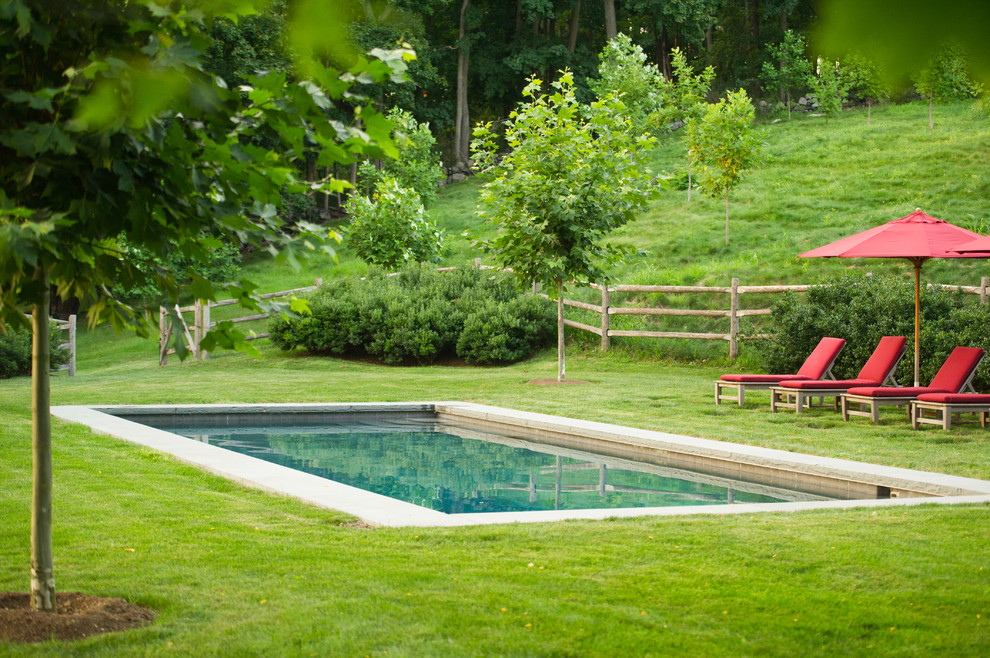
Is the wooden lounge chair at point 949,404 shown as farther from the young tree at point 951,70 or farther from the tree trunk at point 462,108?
the tree trunk at point 462,108

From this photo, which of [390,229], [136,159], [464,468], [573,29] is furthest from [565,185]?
[573,29]

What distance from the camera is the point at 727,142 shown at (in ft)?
82.1

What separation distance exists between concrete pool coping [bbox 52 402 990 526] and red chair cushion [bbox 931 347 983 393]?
3.67 meters

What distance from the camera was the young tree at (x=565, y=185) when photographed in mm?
16016

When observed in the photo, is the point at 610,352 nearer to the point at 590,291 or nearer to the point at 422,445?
the point at 590,291

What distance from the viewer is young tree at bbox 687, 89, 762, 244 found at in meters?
25.1

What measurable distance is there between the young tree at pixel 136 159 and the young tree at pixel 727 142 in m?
23.1

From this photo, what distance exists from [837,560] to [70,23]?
4472 millimetres

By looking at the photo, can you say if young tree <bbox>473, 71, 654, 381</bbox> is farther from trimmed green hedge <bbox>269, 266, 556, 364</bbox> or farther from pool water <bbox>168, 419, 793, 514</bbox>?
pool water <bbox>168, 419, 793, 514</bbox>

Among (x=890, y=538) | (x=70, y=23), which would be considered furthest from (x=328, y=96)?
(x=890, y=538)

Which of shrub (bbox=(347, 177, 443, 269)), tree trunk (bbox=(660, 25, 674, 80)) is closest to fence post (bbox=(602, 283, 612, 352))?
shrub (bbox=(347, 177, 443, 269))

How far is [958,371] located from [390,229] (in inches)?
665

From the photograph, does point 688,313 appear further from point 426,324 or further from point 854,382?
point 854,382

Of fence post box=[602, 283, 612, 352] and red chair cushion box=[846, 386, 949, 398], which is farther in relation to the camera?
fence post box=[602, 283, 612, 352]
